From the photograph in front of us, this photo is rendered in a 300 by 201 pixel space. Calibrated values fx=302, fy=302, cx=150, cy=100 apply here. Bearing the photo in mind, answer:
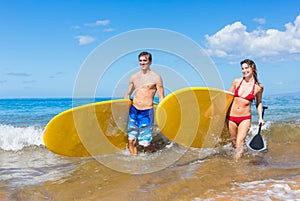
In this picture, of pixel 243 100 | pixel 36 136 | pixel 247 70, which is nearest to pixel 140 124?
pixel 243 100

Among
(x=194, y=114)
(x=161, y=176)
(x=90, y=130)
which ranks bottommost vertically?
(x=161, y=176)

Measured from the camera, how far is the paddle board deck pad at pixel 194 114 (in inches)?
179

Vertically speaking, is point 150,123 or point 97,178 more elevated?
point 150,123

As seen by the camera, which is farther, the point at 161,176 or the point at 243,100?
the point at 243,100

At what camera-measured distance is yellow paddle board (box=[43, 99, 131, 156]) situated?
4805 millimetres

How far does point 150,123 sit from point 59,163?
1.65 meters

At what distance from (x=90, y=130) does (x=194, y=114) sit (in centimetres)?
177

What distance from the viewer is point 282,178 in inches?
137

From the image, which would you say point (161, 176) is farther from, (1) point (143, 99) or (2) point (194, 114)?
(1) point (143, 99)

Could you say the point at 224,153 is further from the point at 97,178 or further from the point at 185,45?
the point at 97,178

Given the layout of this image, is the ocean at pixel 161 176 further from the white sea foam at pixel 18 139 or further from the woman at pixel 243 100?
the white sea foam at pixel 18 139

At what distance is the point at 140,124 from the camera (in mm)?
5012

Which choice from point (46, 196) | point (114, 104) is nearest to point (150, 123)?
point (114, 104)

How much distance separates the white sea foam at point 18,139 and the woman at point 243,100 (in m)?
4.65
